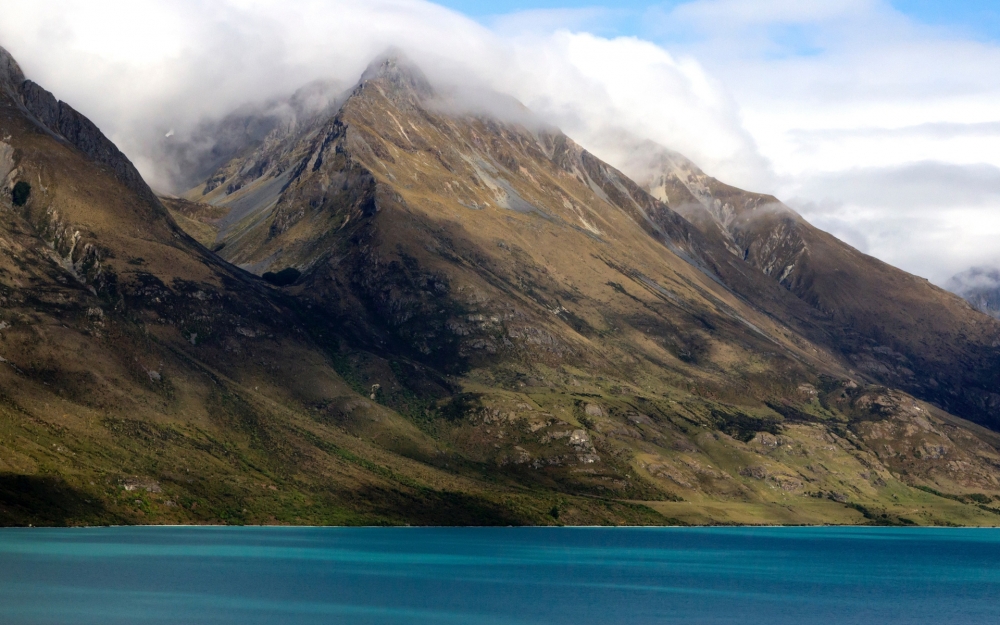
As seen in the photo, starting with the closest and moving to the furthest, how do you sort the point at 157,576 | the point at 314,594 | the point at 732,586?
the point at 314,594, the point at 157,576, the point at 732,586

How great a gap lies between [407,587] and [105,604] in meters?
48.4

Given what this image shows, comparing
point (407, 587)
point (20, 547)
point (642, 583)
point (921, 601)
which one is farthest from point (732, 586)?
point (20, 547)

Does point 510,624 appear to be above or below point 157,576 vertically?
above

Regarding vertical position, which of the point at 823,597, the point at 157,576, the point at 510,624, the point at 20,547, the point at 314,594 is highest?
the point at 823,597

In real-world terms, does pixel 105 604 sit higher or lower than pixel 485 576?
lower

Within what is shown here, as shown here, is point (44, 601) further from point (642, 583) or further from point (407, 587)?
point (642, 583)

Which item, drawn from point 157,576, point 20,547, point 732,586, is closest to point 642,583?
point 732,586

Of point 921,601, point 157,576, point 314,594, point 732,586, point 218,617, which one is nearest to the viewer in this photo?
point 218,617

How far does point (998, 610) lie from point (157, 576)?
444 feet

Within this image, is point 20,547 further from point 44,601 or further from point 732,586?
point 732,586

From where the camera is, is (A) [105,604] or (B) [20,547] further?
(B) [20,547]

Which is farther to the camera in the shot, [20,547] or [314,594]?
[20,547]

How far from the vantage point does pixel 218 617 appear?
135 meters

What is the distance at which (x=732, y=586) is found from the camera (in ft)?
630
